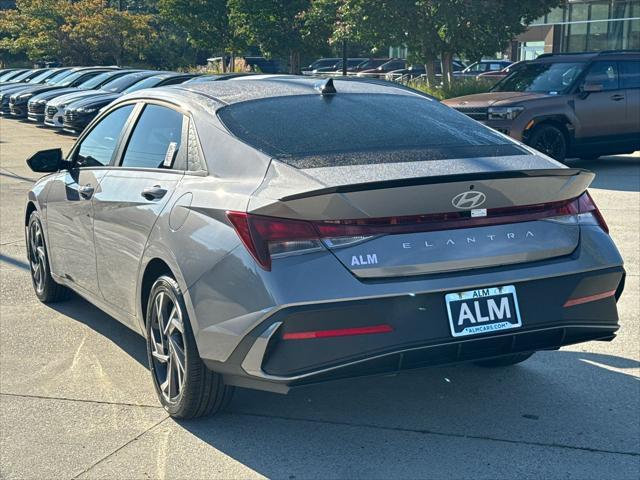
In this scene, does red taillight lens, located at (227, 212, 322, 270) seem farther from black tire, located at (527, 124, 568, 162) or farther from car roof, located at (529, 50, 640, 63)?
car roof, located at (529, 50, 640, 63)

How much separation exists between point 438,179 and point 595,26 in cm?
3821

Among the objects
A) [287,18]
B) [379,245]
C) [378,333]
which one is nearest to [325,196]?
[379,245]

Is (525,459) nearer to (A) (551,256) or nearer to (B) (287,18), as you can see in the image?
(A) (551,256)

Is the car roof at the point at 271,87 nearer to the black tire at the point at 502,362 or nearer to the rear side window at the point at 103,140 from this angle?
the rear side window at the point at 103,140

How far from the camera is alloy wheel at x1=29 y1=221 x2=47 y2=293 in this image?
668 centimetres

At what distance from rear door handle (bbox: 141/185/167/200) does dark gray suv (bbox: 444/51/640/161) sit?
962 centimetres

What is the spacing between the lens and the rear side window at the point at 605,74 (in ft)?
47.4

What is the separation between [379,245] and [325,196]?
0.99ft

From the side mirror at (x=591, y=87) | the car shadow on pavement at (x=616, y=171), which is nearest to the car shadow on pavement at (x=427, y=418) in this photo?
the car shadow on pavement at (x=616, y=171)

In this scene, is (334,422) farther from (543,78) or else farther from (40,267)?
(543,78)

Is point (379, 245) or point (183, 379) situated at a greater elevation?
point (379, 245)

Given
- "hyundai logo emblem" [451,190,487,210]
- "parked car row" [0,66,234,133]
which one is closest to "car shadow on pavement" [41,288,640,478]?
"hyundai logo emblem" [451,190,487,210]

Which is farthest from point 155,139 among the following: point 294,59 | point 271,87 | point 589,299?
Answer: point 294,59

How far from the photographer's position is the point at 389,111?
496 centimetres
